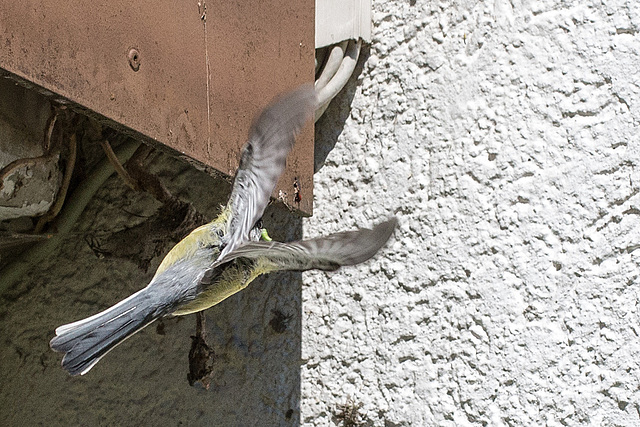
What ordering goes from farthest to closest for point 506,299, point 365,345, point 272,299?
point 272,299 → point 365,345 → point 506,299

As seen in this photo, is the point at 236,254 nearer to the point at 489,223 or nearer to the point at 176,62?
the point at 176,62

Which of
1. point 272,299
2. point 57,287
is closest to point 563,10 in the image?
point 272,299

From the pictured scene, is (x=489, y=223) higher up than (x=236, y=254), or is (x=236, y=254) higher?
(x=489, y=223)

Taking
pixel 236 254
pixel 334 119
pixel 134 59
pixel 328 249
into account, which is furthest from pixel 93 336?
pixel 334 119

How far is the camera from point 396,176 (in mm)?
2109

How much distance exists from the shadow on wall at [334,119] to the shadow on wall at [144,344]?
0.63 feet

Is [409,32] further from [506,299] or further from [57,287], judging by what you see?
[57,287]

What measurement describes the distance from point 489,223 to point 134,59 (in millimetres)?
908

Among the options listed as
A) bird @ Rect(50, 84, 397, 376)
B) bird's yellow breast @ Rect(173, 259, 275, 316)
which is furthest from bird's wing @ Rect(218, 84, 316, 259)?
bird's yellow breast @ Rect(173, 259, 275, 316)

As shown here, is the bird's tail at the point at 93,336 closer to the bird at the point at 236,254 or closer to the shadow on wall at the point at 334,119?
the bird at the point at 236,254

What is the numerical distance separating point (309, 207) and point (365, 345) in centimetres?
37

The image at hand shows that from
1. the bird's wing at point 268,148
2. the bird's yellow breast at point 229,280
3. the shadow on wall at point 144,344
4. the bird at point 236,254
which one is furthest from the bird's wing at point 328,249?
the shadow on wall at point 144,344

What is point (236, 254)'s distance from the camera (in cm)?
135

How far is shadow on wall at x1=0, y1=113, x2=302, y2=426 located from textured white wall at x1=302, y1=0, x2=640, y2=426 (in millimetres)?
83
